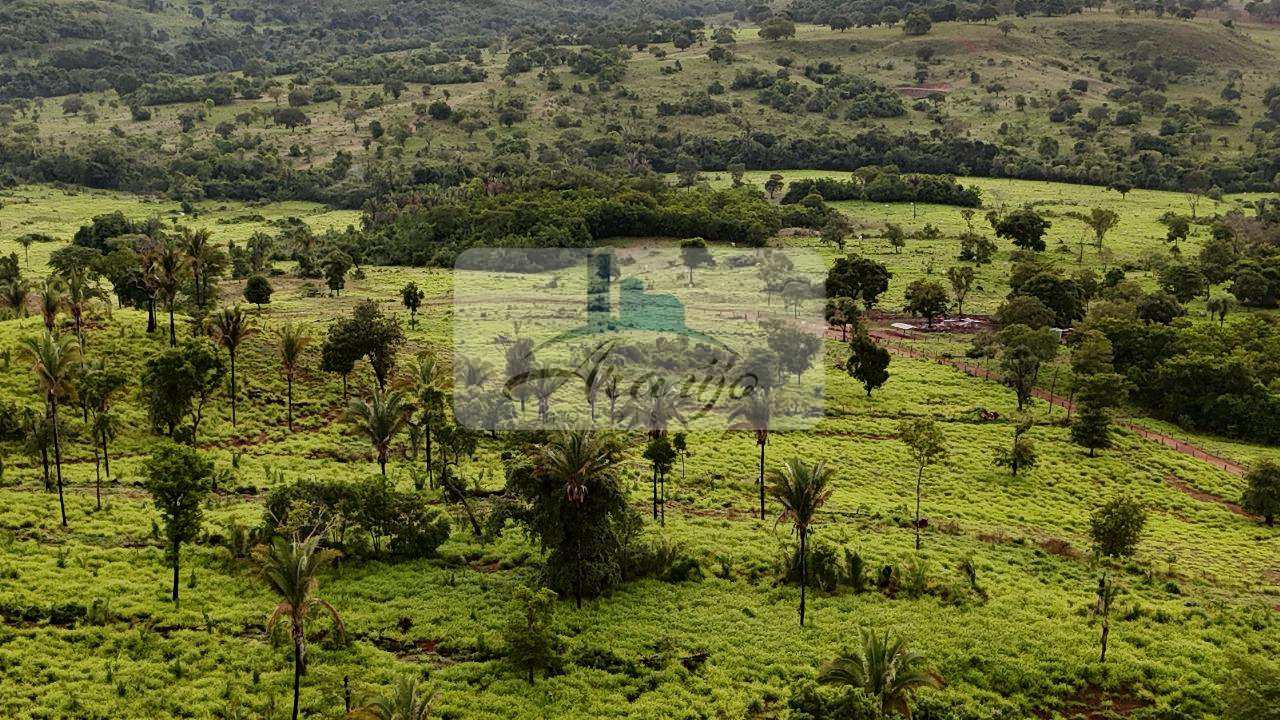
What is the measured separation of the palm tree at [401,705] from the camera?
31516 millimetres

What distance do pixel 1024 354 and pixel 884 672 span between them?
60843mm

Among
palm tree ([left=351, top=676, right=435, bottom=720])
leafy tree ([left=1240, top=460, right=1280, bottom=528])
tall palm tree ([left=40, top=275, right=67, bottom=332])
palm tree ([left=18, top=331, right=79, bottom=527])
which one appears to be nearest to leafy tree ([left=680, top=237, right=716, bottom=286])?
leafy tree ([left=1240, top=460, right=1280, bottom=528])

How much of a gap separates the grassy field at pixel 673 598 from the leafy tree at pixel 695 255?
204 ft

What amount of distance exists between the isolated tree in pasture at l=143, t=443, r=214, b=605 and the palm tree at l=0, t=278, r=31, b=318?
4736 centimetres

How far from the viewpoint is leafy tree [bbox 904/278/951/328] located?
111 m

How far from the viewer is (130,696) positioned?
37.8 m

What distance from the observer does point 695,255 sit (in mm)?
138500

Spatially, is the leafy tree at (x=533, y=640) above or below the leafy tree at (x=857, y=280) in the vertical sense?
below

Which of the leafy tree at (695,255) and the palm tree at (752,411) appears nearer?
the palm tree at (752,411)

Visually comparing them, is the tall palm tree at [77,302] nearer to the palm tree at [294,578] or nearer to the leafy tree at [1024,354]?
the palm tree at [294,578]

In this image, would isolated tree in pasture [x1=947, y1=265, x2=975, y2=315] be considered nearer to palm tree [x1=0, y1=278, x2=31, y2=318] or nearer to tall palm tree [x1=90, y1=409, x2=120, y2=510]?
tall palm tree [x1=90, y1=409, x2=120, y2=510]

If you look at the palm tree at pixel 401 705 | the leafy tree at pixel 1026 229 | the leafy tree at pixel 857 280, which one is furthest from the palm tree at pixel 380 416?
the leafy tree at pixel 1026 229

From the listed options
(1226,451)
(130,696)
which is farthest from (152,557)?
(1226,451)

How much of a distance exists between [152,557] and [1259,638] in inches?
2260
